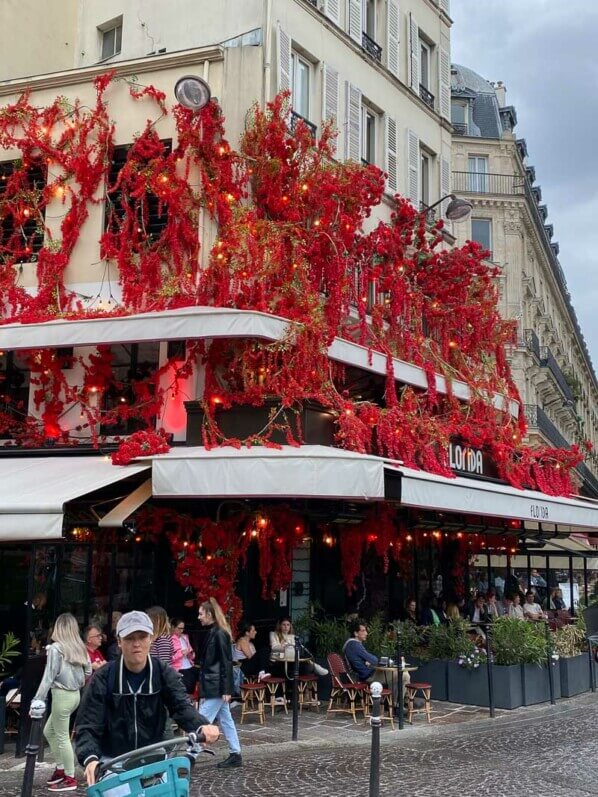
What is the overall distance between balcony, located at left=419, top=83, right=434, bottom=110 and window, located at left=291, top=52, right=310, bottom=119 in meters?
4.46

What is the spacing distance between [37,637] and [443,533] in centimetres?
909

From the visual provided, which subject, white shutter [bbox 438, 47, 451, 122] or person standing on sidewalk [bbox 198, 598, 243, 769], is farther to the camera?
white shutter [bbox 438, 47, 451, 122]

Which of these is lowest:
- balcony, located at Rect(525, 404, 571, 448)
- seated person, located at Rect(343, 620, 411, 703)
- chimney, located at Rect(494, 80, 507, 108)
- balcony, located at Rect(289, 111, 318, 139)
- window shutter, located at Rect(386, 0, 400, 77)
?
seated person, located at Rect(343, 620, 411, 703)

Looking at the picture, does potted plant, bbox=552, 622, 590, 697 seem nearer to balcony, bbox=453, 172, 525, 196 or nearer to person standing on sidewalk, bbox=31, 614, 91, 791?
person standing on sidewalk, bbox=31, 614, 91, 791

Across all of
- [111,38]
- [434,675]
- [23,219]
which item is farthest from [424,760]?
[111,38]

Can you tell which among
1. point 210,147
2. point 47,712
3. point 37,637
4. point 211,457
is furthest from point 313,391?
point 47,712

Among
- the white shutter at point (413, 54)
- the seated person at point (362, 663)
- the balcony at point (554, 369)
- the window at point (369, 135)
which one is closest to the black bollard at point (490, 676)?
the seated person at point (362, 663)

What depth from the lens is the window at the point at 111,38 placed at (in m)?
17.4

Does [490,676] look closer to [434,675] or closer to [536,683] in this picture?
[434,675]

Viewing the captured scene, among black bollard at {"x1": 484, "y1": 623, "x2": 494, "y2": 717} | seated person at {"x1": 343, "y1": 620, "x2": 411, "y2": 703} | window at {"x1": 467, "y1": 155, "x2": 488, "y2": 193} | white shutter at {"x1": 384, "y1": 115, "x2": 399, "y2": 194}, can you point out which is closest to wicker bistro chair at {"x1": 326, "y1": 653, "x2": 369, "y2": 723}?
seated person at {"x1": 343, "y1": 620, "x2": 411, "y2": 703}

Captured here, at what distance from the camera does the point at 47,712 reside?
920 centimetres

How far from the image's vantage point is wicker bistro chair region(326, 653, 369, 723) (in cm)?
1224

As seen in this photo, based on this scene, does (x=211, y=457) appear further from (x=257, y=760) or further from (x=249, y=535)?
(x=257, y=760)

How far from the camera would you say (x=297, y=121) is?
1577cm
